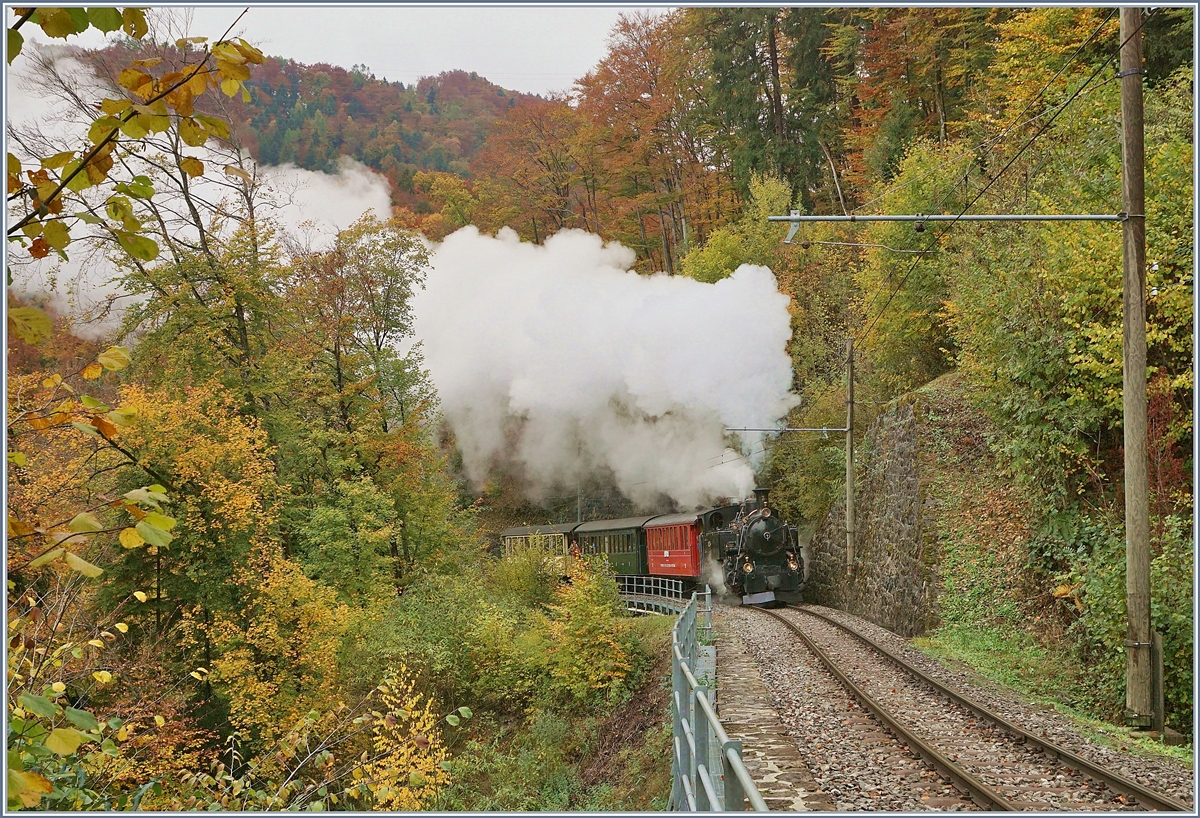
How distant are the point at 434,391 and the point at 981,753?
20354 mm

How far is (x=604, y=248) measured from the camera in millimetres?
37438

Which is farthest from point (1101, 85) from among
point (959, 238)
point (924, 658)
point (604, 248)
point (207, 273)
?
point (604, 248)

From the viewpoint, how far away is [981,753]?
766 centimetres

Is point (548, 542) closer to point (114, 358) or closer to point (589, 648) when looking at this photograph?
point (589, 648)

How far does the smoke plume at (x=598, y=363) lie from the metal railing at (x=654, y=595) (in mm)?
3560

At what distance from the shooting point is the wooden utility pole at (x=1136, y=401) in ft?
27.3

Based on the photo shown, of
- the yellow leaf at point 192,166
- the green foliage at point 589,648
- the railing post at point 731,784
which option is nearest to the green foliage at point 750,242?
the green foliage at point 589,648

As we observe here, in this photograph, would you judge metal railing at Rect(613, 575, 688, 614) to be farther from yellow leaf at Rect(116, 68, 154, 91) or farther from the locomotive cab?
yellow leaf at Rect(116, 68, 154, 91)

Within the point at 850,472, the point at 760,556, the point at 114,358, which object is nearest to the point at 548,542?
the point at 760,556

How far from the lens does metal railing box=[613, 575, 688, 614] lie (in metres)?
20.6

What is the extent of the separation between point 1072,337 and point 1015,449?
2.12 meters

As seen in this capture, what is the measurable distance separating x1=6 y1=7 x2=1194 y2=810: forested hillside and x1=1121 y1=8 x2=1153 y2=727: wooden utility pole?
2.19ft

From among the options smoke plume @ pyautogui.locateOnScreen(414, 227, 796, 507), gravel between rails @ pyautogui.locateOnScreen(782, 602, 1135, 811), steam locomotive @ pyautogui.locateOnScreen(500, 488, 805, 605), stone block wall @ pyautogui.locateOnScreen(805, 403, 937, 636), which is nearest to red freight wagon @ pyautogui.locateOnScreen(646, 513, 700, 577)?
steam locomotive @ pyautogui.locateOnScreen(500, 488, 805, 605)

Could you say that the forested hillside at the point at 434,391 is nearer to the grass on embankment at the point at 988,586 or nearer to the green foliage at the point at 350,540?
the green foliage at the point at 350,540
